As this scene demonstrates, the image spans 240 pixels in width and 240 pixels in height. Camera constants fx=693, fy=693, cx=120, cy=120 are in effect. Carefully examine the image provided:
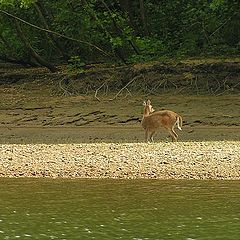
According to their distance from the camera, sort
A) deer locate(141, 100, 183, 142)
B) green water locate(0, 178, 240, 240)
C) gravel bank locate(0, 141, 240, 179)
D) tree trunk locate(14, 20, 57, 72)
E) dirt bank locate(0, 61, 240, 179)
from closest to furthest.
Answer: green water locate(0, 178, 240, 240) < gravel bank locate(0, 141, 240, 179) < dirt bank locate(0, 61, 240, 179) < deer locate(141, 100, 183, 142) < tree trunk locate(14, 20, 57, 72)

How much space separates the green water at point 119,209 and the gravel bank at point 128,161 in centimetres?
71

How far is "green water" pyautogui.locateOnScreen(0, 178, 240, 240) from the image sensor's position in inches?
324

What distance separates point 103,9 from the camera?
2467 cm

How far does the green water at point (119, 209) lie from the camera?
8.23 metres

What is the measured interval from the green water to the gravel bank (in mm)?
708

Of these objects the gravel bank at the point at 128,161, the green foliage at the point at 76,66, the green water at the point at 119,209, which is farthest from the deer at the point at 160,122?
the green foliage at the point at 76,66

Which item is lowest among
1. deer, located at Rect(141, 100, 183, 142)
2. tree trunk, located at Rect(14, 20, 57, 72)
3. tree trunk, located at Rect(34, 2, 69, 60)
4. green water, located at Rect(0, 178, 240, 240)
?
green water, located at Rect(0, 178, 240, 240)

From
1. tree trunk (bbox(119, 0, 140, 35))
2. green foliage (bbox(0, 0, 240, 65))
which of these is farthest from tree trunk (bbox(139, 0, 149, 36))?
tree trunk (bbox(119, 0, 140, 35))

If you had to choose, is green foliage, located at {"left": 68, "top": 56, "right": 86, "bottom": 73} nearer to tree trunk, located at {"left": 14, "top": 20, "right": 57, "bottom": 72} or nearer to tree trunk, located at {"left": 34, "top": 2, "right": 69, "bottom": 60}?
tree trunk, located at {"left": 14, "top": 20, "right": 57, "bottom": 72}

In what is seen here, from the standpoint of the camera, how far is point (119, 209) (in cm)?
965

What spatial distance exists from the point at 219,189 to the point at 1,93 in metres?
14.0

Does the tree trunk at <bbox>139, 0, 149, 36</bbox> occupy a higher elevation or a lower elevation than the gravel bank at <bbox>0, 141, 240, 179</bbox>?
higher

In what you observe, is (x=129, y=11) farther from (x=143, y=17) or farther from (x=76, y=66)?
(x=76, y=66)

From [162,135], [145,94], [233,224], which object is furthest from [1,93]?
[233,224]
